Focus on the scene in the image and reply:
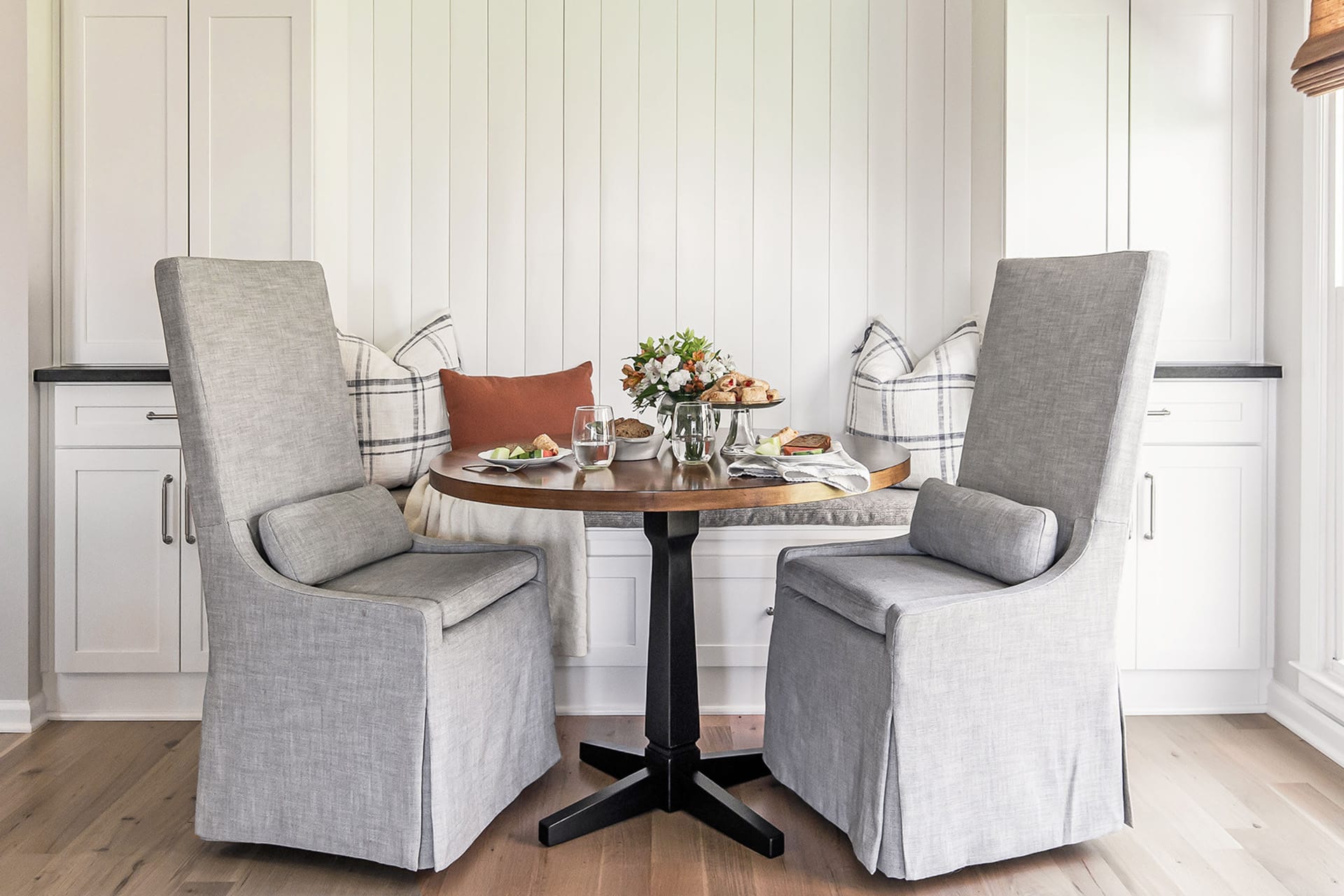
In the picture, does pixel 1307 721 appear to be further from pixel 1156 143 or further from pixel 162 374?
pixel 162 374

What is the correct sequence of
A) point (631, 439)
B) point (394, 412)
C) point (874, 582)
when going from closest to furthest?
1. point (874, 582)
2. point (631, 439)
3. point (394, 412)

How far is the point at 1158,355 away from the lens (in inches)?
118

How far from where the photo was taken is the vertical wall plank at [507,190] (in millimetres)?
3316

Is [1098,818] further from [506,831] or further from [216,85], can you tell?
[216,85]

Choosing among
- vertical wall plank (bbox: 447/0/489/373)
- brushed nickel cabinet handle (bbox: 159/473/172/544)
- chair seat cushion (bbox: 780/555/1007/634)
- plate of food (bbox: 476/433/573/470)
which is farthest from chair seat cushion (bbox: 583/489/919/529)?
brushed nickel cabinet handle (bbox: 159/473/172/544)

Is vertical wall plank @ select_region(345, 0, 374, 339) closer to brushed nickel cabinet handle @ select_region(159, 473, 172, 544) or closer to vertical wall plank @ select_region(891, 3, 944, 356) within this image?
brushed nickel cabinet handle @ select_region(159, 473, 172, 544)

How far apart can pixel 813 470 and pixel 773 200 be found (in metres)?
1.64

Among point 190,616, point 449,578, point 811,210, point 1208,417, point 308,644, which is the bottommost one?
point 190,616

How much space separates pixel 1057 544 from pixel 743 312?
1563mm

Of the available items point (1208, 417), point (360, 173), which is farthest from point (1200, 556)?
point (360, 173)

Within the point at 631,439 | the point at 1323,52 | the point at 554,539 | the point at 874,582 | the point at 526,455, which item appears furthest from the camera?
the point at 554,539

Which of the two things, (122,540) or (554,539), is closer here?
(554,539)

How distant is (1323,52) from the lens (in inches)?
93.7

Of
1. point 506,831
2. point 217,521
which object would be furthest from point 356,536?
point 506,831
